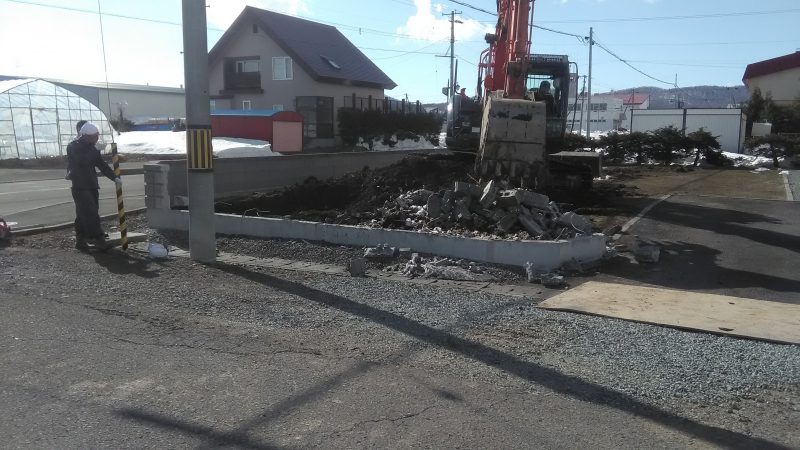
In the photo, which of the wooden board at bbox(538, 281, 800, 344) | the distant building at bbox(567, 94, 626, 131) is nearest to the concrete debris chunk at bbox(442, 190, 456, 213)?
the wooden board at bbox(538, 281, 800, 344)

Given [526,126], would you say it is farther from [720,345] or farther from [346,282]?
[720,345]

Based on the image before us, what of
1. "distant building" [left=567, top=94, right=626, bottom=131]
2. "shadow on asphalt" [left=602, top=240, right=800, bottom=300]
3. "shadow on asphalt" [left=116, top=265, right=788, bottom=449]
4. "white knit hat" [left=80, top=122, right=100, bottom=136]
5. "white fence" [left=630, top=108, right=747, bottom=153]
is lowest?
"shadow on asphalt" [left=602, top=240, right=800, bottom=300]

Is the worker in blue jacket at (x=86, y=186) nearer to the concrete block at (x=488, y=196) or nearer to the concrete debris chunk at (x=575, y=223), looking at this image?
the concrete block at (x=488, y=196)

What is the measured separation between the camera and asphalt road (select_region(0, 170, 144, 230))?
1302 cm

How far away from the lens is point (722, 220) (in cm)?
1305

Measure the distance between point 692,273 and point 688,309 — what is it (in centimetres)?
224

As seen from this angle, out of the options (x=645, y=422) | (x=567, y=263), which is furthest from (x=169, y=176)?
(x=645, y=422)

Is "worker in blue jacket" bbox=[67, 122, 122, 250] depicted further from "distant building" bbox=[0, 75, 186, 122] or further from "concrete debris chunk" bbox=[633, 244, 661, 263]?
"distant building" bbox=[0, 75, 186, 122]

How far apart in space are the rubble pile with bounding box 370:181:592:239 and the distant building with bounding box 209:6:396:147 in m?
29.7

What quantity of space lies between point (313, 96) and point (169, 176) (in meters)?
28.9

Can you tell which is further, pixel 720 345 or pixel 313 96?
pixel 313 96

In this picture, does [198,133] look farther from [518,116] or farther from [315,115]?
[315,115]

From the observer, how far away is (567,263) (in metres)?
8.82

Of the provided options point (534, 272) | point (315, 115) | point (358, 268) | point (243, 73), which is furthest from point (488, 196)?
point (243, 73)
